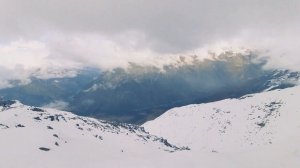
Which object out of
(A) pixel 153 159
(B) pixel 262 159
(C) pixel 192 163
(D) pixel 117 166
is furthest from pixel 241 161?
(D) pixel 117 166

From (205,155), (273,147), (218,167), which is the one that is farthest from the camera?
(273,147)

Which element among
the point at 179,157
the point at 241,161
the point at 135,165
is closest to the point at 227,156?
the point at 241,161

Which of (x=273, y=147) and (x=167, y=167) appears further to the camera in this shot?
(x=273, y=147)

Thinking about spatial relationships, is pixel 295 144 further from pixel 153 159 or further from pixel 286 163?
pixel 153 159

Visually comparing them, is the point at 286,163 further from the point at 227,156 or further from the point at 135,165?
the point at 135,165

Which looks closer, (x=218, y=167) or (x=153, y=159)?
(x=218, y=167)

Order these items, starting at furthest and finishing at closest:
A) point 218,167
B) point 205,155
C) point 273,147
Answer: point 273,147, point 205,155, point 218,167

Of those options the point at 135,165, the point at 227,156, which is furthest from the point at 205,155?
the point at 135,165

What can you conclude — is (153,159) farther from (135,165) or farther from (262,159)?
(262,159)
